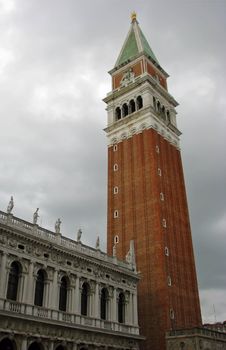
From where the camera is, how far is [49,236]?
34.8 metres

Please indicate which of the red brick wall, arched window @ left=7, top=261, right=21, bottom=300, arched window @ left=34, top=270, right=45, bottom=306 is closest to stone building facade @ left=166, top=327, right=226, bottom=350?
the red brick wall

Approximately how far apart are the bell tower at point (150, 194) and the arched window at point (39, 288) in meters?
14.2

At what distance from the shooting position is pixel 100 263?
3875 cm

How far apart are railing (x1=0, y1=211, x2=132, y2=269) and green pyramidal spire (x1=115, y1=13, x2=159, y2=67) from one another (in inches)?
1540

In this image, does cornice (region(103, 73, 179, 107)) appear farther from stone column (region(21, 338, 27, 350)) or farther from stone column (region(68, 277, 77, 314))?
stone column (region(21, 338, 27, 350))

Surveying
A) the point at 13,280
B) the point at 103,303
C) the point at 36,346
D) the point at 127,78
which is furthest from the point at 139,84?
the point at 36,346

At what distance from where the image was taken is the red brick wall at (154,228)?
45.8 metres

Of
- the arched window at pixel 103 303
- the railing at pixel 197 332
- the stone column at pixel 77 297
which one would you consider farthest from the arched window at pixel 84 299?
the railing at pixel 197 332

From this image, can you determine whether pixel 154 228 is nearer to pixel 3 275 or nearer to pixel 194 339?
pixel 194 339

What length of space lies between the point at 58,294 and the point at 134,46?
49.9 metres

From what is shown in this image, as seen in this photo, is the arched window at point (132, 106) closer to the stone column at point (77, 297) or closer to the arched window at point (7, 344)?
the stone column at point (77, 297)

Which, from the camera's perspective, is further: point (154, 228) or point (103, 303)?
point (154, 228)

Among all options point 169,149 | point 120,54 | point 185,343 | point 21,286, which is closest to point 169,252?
point 185,343

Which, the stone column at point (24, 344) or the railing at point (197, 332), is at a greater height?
the railing at point (197, 332)
